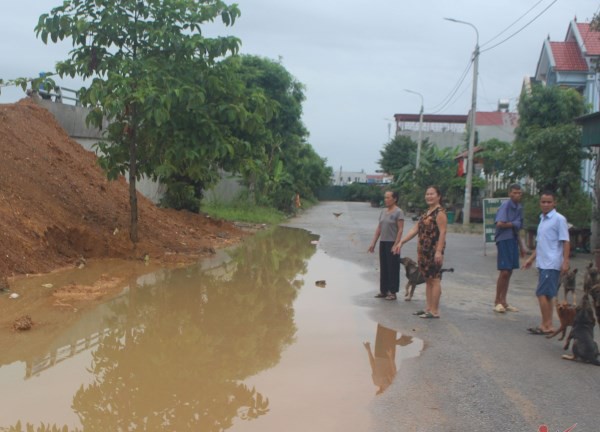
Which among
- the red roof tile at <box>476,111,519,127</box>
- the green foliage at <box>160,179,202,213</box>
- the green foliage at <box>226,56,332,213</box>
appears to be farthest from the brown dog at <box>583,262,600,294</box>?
the red roof tile at <box>476,111,519,127</box>

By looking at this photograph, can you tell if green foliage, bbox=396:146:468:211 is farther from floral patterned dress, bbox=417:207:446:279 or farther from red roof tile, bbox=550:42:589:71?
floral patterned dress, bbox=417:207:446:279

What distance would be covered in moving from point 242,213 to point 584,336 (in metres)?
21.2

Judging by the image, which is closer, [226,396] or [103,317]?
[226,396]

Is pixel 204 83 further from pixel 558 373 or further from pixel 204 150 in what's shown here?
pixel 558 373

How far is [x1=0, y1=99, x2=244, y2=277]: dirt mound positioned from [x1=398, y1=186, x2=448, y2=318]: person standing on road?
235 inches

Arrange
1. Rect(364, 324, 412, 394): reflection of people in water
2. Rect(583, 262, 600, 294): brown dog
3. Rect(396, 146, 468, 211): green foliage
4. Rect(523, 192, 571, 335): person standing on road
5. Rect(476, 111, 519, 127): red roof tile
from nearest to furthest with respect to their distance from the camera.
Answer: Rect(364, 324, 412, 394): reflection of people in water, Rect(583, 262, 600, 294): brown dog, Rect(523, 192, 571, 335): person standing on road, Rect(396, 146, 468, 211): green foliage, Rect(476, 111, 519, 127): red roof tile

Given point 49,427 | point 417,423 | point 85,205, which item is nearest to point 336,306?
point 417,423

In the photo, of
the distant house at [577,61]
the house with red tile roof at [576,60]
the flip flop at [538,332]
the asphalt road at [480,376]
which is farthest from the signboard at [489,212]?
the house with red tile roof at [576,60]

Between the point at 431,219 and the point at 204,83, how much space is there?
19.3 ft

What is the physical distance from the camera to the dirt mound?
34.6ft

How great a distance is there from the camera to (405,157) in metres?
59.6

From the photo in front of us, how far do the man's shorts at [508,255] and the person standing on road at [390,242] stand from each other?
57.1 inches

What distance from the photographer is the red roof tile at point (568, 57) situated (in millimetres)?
24406

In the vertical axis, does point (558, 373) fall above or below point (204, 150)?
below
